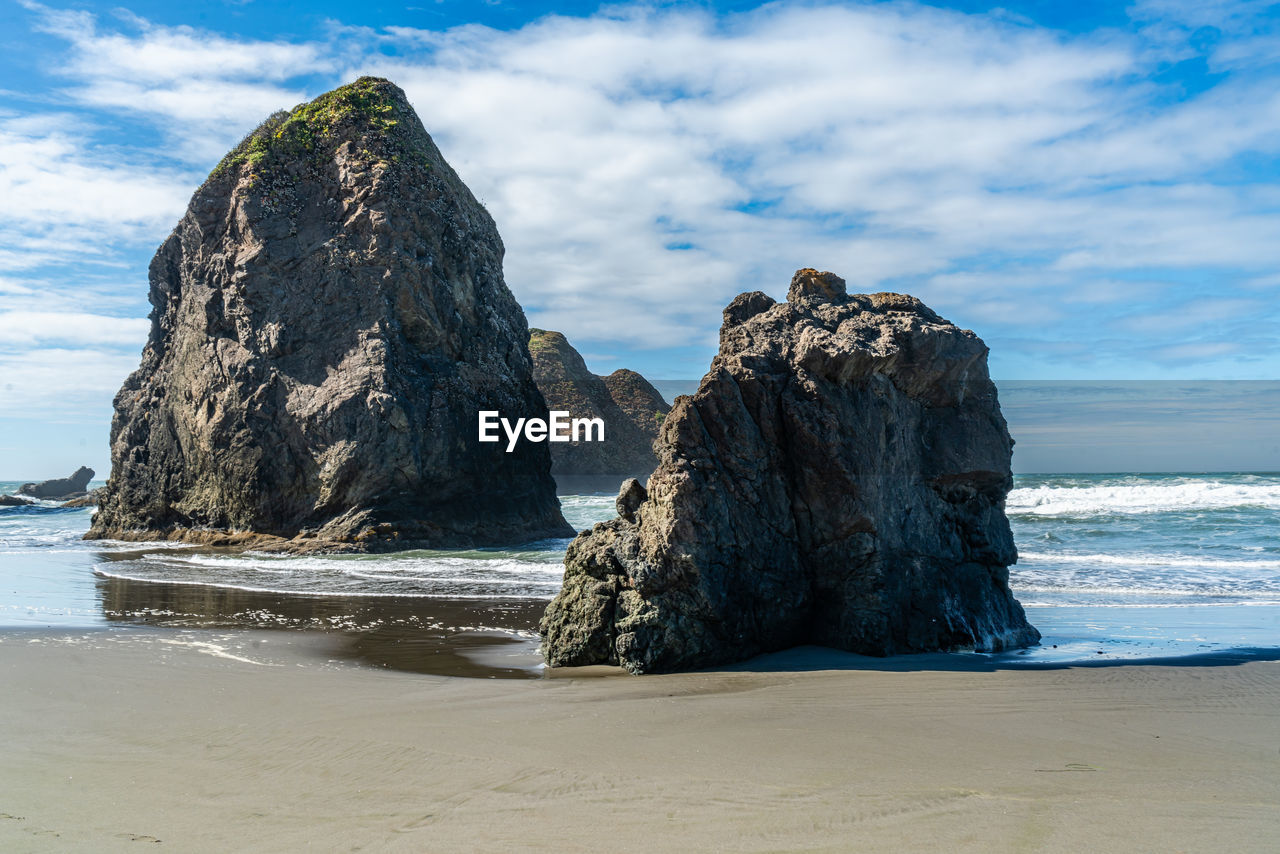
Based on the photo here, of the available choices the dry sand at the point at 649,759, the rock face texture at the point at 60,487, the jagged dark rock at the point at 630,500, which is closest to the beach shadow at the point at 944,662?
the dry sand at the point at 649,759

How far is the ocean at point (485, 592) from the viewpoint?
7375 millimetres

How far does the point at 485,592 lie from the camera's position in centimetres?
1132

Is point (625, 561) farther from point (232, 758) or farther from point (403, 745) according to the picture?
point (232, 758)

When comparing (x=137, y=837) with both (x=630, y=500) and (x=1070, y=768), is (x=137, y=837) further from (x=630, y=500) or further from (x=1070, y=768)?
(x=630, y=500)

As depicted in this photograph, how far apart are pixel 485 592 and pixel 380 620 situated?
238cm

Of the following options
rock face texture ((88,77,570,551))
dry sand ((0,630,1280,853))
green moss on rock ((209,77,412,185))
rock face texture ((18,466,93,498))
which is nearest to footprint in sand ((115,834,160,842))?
dry sand ((0,630,1280,853))

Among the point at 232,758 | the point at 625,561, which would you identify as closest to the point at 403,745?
the point at 232,758

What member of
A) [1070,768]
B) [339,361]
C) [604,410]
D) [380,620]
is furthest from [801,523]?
[604,410]

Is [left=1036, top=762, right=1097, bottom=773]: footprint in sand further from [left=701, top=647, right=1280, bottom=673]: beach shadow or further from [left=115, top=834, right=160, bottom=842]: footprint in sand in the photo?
[left=115, top=834, right=160, bottom=842]: footprint in sand

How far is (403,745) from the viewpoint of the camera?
4219mm

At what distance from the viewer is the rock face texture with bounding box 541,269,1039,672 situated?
6137mm

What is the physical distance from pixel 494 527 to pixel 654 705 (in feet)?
50.9

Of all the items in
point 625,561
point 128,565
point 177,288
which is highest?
point 177,288

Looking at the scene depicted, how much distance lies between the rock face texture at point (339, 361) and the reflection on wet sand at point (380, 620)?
280 inches
